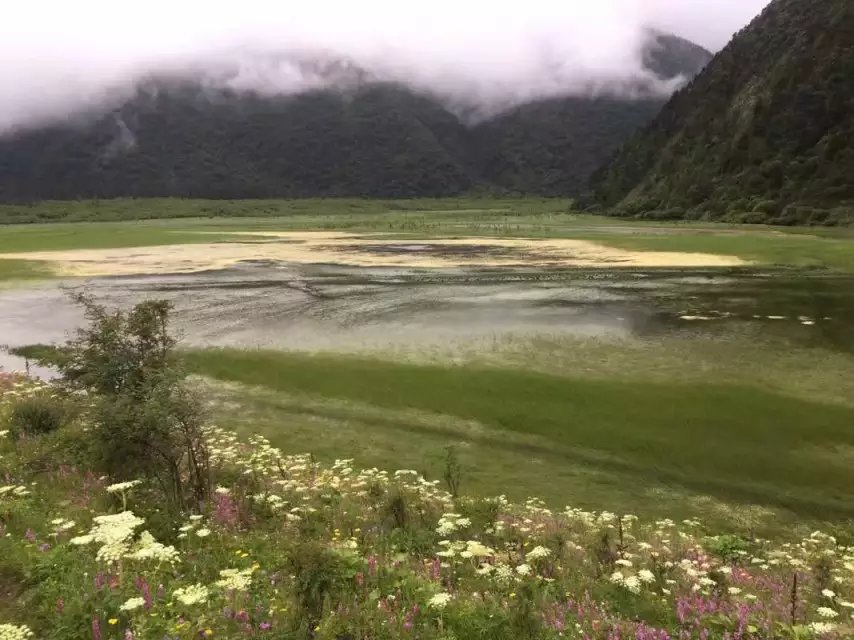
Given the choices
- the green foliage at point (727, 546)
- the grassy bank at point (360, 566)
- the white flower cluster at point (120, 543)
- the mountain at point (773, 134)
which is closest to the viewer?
the grassy bank at point (360, 566)

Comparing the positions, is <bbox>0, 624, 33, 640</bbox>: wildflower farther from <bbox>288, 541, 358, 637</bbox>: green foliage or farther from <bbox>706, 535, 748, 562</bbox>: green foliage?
<bbox>706, 535, 748, 562</bbox>: green foliage

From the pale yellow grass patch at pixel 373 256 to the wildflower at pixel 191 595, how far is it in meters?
57.2

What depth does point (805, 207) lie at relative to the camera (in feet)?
393

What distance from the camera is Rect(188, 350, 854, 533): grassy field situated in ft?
58.6

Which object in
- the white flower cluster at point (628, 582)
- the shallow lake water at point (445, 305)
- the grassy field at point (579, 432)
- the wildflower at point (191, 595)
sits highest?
the wildflower at point (191, 595)

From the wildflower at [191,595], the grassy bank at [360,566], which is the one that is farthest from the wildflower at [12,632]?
the wildflower at [191,595]

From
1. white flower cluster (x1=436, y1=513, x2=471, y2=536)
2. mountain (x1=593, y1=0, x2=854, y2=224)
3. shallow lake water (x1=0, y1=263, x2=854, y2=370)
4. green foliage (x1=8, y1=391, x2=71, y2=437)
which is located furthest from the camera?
mountain (x1=593, y1=0, x2=854, y2=224)

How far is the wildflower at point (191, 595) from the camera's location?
25.4 ft

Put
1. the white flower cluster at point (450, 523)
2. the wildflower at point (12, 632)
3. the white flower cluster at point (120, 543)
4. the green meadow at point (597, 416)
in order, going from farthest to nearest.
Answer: the green meadow at point (597, 416), the white flower cluster at point (450, 523), the white flower cluster at point (120, 543), the wildflower at point (12, 632)

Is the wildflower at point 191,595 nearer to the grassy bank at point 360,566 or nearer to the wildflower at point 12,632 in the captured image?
the grassy bank at point 360,566

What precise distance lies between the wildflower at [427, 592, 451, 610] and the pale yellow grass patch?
56.8 m

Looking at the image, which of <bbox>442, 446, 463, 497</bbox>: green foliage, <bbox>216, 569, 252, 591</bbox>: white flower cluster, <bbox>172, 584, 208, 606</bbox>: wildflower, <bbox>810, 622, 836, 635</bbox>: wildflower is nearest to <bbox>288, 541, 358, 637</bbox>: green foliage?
<bbox>216, 569, 252, 591</bbox>: white flower cluster

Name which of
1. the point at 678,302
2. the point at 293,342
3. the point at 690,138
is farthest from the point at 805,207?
the point at 293,342

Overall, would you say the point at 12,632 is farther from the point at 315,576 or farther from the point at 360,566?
the point at 360,566
